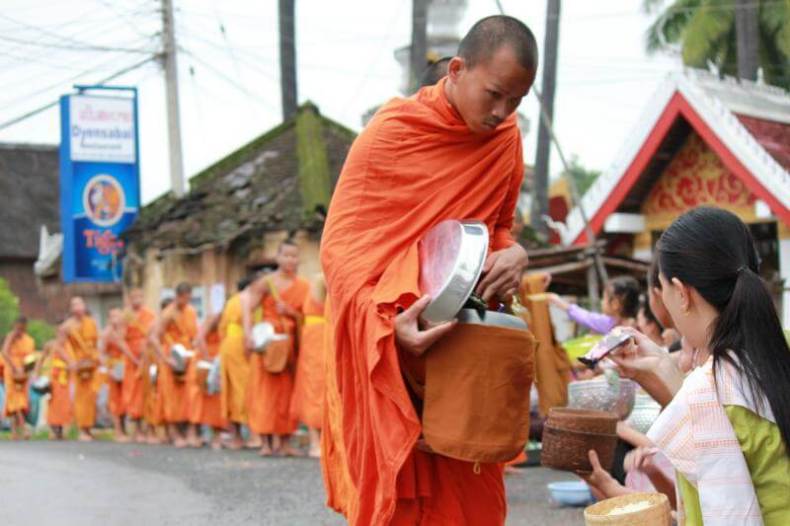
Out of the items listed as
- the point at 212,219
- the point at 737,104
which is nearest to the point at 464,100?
the point at 737,104

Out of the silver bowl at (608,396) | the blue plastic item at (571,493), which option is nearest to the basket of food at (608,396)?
the silver bowl at (608,396)

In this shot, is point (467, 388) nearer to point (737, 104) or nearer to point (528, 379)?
point (528, 379)

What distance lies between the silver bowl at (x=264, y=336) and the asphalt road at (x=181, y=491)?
1.14 metres

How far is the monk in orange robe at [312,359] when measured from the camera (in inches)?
485

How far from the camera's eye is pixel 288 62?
74.8 ft

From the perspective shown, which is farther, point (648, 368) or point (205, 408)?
point (205, 408)

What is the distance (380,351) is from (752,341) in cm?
125

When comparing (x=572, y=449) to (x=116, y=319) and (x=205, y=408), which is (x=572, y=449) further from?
(x=116, y=319)

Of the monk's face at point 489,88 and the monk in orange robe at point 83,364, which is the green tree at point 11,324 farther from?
the monk's face at point 489,88

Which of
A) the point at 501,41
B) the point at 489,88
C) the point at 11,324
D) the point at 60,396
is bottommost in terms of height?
the point at 60,396

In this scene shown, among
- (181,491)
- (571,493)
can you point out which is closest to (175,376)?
(181,491)

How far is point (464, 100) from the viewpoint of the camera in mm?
4137

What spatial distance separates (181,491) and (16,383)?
10.3 metres

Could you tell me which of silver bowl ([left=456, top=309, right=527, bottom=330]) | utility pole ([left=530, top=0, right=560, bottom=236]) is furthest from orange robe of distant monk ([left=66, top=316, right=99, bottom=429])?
silver bowl ([left=456, top=309, right=527, bottom=330])
